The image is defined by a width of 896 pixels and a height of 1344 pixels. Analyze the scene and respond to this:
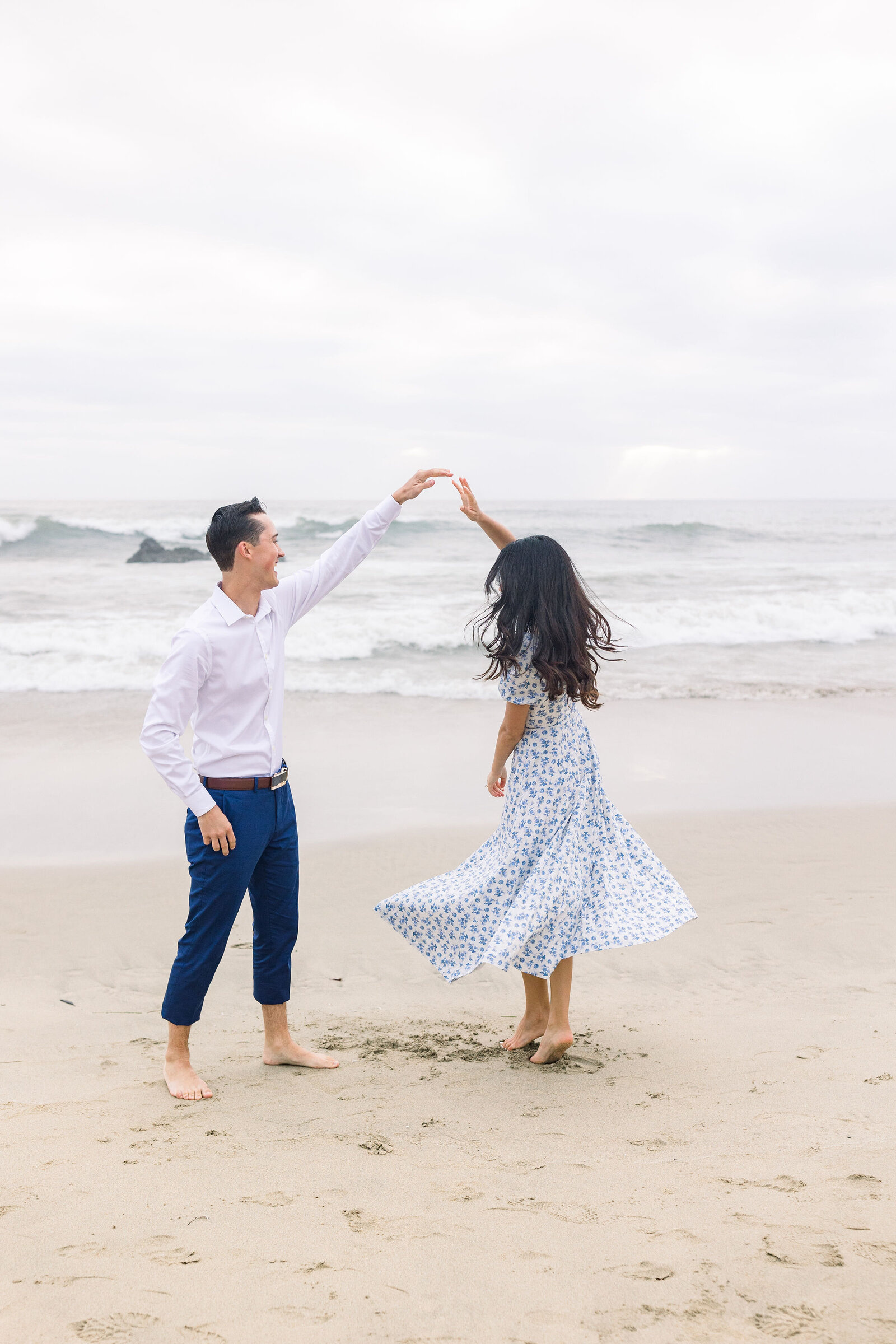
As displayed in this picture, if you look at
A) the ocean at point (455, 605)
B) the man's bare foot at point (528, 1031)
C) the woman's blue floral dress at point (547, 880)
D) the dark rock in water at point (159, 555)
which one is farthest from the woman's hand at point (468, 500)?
the dark rock in water at point (159, 555)

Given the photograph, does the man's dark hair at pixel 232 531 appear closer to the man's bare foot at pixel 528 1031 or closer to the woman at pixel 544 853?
the woman at pixel 544 853

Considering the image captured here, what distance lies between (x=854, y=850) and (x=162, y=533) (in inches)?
1171

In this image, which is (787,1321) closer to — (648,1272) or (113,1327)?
(648,1272)

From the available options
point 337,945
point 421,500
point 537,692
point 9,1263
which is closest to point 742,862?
point 337,945

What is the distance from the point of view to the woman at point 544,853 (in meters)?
3.24

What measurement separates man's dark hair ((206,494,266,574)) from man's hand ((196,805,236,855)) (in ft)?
2.65

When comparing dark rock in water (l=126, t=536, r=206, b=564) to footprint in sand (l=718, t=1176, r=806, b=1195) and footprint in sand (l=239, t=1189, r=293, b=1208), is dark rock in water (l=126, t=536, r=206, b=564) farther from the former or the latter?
footprint in sand (l=718, t=1176, r=806, b=1195)

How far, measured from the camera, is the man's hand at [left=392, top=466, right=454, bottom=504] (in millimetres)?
3672

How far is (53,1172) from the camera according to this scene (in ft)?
8.34

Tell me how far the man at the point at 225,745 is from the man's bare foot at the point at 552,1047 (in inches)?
43.2

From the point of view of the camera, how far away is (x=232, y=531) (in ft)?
10.5

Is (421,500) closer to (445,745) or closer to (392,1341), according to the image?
(445,745)

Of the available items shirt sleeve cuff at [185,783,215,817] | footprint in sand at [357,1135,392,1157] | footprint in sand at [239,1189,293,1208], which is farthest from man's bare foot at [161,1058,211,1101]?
shirt sleeve cuff at [185,783,215,817]

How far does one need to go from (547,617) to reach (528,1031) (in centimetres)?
155
